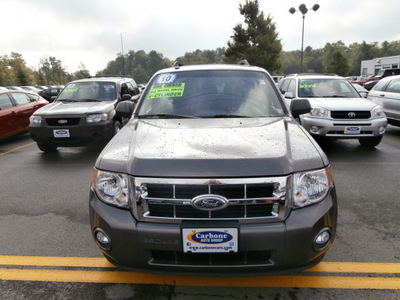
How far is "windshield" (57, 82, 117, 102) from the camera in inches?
Result: 305

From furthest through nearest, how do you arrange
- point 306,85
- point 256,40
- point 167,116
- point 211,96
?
1. point 256,40
2. point 306,85
3. point 211,96
4. point 167,116

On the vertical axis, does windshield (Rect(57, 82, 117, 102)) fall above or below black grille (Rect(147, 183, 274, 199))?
above

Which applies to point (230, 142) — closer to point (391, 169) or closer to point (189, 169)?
point (189, 169)

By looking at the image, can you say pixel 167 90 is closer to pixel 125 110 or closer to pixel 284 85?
pixel 125 110

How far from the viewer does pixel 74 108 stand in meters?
6.93

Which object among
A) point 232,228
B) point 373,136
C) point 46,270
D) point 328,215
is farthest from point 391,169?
point 46,270

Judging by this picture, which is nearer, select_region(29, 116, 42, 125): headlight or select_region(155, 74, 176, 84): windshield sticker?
select_region(155, 74, 176, 84): windshield sticker

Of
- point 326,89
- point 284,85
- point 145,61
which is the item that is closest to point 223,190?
point 326,89

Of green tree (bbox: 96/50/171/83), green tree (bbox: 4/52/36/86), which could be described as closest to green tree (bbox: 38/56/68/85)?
green tree (bbox: 4/52/36/86)

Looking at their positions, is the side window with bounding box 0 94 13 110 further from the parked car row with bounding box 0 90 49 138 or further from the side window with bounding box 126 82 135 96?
the side window with bounding box 126 82 135 96

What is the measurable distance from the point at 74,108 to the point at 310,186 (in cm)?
604

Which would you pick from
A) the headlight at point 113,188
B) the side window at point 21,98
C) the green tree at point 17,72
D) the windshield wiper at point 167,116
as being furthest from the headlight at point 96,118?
the green tree at point 17,72

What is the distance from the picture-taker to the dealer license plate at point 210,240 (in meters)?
1.96

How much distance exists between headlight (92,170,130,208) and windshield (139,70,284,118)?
3.65 feet
